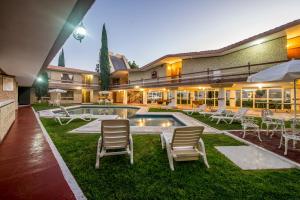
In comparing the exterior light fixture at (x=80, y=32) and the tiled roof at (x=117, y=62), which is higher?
the tiled roof at (x=117, y=62)

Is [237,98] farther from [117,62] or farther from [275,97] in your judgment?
[117,62]

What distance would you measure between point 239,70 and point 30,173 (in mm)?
16253

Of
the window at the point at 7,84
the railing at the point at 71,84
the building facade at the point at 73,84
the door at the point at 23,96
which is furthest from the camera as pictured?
the building facade at the point at 73,84

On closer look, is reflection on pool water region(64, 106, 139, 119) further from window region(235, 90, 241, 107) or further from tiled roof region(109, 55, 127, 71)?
tiled roof region(109, 55, 127, 71)

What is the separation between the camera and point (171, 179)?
3420mm

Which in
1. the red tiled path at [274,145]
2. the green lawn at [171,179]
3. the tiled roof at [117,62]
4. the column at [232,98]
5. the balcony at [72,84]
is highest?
the tiled roof at [117,62]

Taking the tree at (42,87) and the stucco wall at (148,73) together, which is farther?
the tree at (42,87)

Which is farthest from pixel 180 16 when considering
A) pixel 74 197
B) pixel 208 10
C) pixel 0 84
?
pixel 74 197

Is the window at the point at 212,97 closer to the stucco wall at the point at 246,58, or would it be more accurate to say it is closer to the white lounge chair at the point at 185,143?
the stucco wall at the point at 246,58

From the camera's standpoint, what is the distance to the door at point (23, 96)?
81.9 ft

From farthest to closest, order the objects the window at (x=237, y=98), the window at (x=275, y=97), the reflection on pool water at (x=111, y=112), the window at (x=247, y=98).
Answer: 1. the window at (x=237, y=98)
2. the window at (x=247, y=98)
3. the window at (x=275, y=97)
4. the reflection on pool water at (x=111, y=112)

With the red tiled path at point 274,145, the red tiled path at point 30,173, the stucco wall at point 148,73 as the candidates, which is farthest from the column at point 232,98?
the red tiled path at point 30,173

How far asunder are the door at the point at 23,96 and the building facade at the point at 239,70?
1545 centimetres

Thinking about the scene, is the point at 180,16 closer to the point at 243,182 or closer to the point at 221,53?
the point at 221,53
